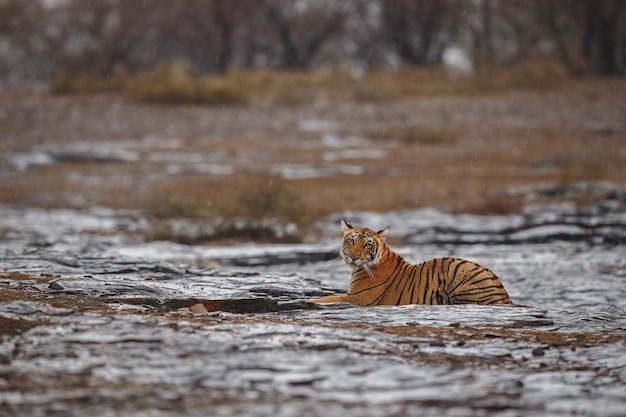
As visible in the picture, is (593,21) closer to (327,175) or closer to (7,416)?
(327,175)

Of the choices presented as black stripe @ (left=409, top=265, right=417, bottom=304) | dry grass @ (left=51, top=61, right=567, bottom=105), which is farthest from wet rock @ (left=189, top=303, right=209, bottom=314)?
dry grass @ (left=51, top=61, right=567, bottom=105)

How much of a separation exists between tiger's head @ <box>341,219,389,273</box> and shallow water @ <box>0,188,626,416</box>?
1.60ft

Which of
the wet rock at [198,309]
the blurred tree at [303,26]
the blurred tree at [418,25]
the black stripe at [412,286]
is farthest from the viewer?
the blurred tree at [303,26]

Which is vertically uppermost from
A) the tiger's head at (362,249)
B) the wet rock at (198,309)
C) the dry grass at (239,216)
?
the dry grass at (239,216)

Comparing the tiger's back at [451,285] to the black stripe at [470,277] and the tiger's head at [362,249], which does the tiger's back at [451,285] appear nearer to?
the black stripe at [470,277]

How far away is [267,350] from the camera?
18.1ft

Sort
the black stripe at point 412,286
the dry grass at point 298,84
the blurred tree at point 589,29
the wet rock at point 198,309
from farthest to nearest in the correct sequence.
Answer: the blurred tree at point 589,29
the dry grass at point 298,84
the black stripe at point 412,286
the wet rock at point 198,309

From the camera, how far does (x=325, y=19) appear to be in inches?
2255

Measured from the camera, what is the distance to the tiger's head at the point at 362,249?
7.94 meters

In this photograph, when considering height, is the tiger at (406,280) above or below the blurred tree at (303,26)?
below

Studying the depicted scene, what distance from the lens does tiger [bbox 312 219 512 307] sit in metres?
7.71

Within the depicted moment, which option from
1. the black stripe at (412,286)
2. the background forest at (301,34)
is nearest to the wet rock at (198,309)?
the black stripe at (412,286)

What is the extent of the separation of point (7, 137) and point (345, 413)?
77.0 ft

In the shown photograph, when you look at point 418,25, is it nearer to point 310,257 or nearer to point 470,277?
point 310,257
